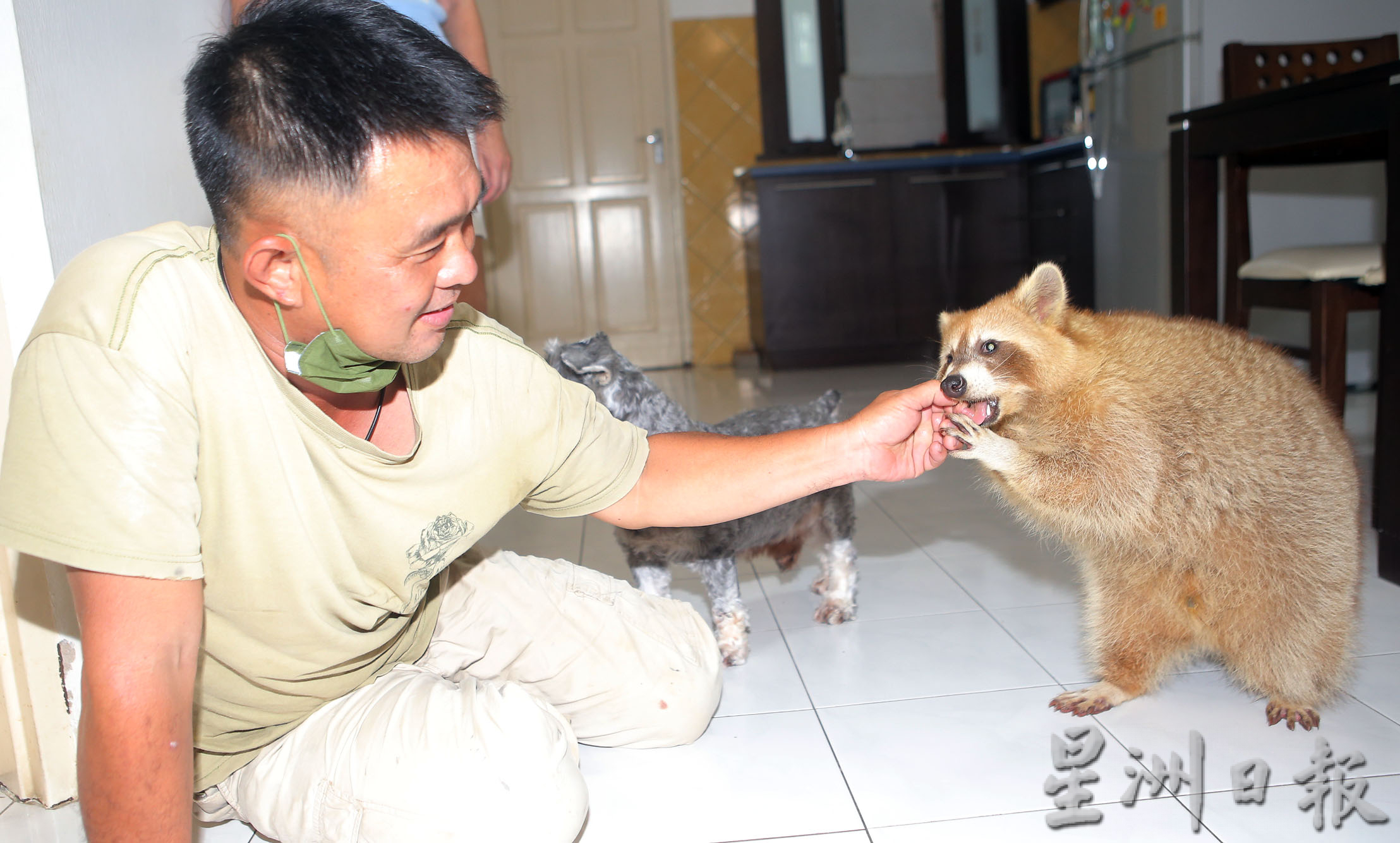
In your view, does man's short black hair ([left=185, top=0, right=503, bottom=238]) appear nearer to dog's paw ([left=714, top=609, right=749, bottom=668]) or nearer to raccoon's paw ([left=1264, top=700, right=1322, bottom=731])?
dog's paw ([left=714, top=609, right=749, bottom=668])

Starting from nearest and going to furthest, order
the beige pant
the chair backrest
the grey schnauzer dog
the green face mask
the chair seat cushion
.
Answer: the green face mask, the beige pant, the grey schnauzer dog, the chair seat cushion, the chair backrest

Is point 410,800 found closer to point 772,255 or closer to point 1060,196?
point 772,255

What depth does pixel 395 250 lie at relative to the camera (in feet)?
3.58

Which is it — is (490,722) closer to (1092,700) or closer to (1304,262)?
(1092,700)

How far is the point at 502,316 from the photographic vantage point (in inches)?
301

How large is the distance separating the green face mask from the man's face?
0.01m

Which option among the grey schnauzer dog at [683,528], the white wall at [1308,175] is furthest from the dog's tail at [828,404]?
the white wall at [1308,175]

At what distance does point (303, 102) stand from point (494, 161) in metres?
1.25

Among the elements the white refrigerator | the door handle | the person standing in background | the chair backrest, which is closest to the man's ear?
the person standing in background

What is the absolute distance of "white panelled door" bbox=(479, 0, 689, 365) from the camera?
7.36m

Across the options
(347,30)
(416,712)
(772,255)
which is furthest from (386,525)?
(772,255)

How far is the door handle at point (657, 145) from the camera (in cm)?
753

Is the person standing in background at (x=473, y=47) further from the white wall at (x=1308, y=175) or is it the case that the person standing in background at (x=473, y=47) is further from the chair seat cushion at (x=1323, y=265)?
the white wall at (x=1308, y=175)

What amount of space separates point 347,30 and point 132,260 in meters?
0.36
